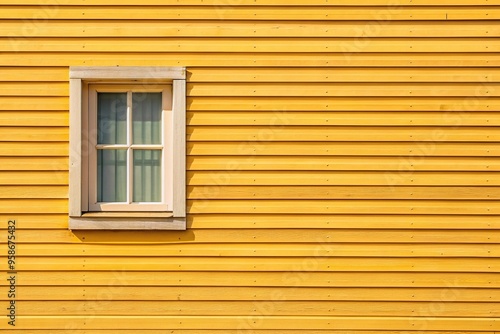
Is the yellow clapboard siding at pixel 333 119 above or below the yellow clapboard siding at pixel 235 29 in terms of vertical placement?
below

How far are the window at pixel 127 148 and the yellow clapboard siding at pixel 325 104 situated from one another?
0.26 m

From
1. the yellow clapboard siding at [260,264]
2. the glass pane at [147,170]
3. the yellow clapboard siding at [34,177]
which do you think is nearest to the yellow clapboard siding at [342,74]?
the glass pane at [147,170]

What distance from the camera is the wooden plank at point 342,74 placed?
6.04 meters

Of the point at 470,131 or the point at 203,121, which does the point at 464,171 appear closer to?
the point at 470,131

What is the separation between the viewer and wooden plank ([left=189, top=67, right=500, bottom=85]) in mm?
6039

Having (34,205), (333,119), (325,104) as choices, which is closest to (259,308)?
(333,119)

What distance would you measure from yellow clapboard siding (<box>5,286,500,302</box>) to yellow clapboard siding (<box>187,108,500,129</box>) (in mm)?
1367

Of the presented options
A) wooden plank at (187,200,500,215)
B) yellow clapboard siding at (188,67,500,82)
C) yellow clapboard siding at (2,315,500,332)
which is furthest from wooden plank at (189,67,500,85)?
yellow clapboard siding at (2,315,500,332)

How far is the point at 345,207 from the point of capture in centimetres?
604

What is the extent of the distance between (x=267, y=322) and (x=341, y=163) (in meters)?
1.54

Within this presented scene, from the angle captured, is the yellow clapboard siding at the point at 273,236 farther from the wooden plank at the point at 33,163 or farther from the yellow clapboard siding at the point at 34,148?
the yellow clapboard siding at the point at 34,148

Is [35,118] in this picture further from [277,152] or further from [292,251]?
[292,251]

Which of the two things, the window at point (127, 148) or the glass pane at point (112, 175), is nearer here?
the window at point (127, 148)

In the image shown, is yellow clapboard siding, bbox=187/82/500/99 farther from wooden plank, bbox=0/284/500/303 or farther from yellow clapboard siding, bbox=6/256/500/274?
wooden plank, bbox=0/284/500/303
